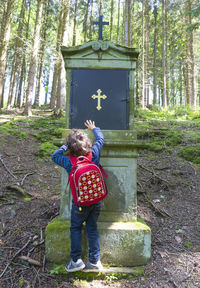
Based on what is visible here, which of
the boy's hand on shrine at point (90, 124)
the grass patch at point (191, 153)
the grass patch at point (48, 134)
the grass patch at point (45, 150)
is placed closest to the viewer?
the boy's hand on shrine at point (90, 124)

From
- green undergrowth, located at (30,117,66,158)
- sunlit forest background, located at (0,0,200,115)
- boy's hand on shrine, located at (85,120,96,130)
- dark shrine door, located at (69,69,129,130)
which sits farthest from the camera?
sunlit forest background, located at (0,0,200,115)

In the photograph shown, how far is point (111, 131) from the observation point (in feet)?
10.2

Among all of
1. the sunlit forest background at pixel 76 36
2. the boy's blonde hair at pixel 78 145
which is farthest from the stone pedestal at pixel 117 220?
the sunlit forest background at pixel 76 36

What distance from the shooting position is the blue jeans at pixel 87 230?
8.36ft

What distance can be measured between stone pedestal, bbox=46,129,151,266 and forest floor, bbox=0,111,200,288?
0.80 ft

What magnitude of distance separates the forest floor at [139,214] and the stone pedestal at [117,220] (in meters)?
0.24

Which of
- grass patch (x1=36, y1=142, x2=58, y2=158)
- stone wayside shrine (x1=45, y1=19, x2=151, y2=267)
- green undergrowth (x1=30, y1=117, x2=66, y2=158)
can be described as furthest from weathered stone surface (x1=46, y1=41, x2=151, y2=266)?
grass patch (x1=36, y1=142, x2=58, y2=158)

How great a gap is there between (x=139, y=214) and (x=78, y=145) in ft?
7.07

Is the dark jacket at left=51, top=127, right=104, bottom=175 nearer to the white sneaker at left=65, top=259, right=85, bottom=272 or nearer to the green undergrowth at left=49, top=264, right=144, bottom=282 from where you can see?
the white sneaker at left=65, top=259, right=85, bottom=272

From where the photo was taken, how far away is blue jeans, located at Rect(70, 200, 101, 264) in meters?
2.55

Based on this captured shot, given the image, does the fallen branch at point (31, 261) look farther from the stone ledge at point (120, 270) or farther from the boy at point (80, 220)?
the stone ledge at point (120, 270)

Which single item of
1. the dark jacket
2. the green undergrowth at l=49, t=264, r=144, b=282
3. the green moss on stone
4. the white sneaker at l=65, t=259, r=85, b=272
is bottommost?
the green undergrowth at l=49, t=264, r=144, b=282

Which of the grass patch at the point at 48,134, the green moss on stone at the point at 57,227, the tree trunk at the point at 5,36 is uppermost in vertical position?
the tree trunk at the point at 5,36

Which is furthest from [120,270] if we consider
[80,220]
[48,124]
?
[48,124]
